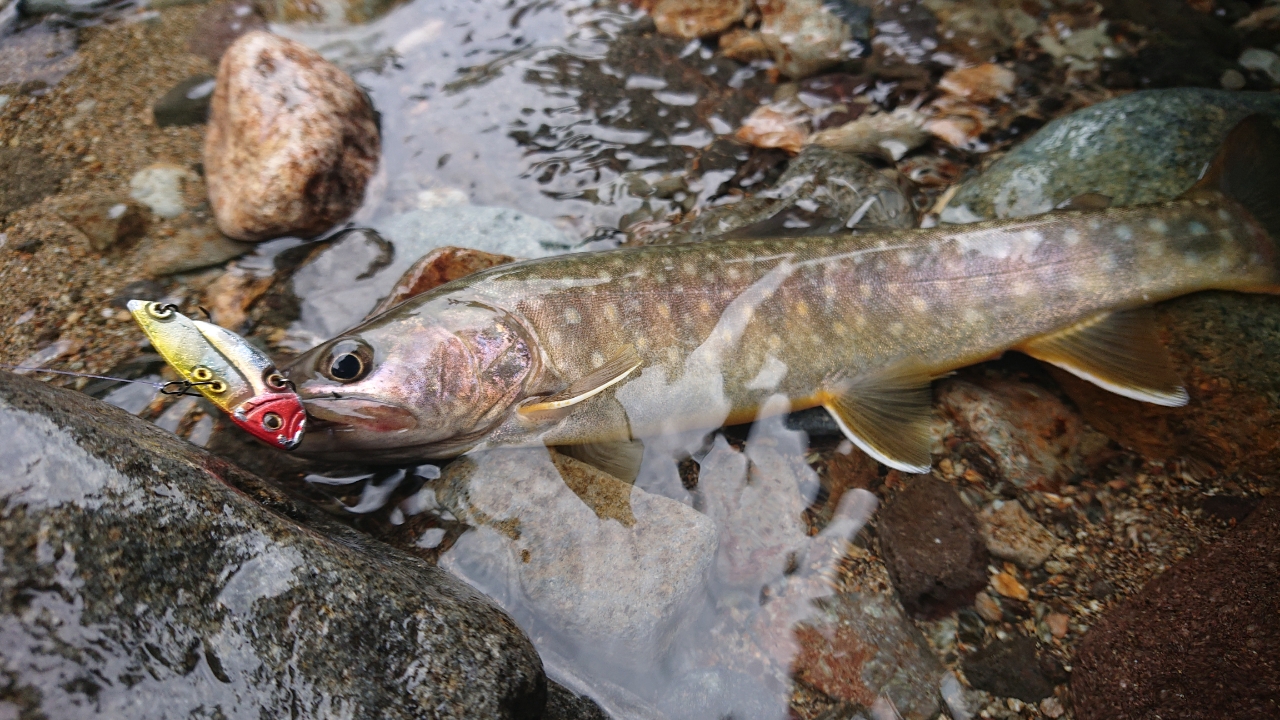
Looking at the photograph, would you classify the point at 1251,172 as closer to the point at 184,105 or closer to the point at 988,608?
the point at 988,608

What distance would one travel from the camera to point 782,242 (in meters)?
3.63

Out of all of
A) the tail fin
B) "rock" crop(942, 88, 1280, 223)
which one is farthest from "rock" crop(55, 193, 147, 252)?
the tail fin

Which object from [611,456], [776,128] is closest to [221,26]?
[776,128]

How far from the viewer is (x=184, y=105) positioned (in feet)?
15.1

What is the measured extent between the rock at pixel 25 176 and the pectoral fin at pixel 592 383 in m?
3.32

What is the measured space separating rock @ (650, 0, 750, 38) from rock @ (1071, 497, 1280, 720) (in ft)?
14.7

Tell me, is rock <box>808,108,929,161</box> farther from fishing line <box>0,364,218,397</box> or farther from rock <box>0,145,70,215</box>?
rock <box>0,145,70,215</box>

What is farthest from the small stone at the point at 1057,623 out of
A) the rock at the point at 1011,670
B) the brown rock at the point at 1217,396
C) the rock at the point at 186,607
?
the rock at the point at 186,607

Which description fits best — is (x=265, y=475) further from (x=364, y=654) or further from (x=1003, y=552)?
(x=1003, y=552)

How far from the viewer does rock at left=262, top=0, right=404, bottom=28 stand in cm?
522

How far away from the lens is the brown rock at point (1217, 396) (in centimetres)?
338

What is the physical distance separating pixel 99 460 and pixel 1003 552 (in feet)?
12.2

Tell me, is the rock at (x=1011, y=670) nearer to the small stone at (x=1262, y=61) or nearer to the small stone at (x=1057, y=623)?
the small stone at (x=1057, y=623)

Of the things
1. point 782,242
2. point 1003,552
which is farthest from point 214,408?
point 1003,552
